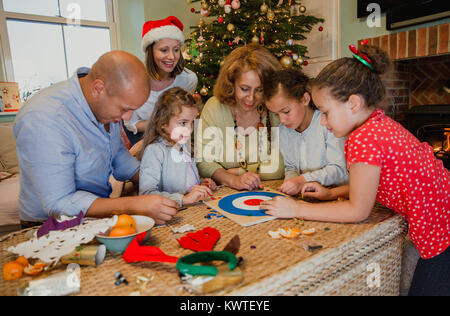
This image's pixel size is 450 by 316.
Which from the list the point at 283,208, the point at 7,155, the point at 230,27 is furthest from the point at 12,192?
the point at 230,27

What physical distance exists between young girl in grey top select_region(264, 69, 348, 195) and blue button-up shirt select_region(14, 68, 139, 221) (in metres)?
0.76

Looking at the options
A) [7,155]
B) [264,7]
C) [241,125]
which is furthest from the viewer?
[264,7]

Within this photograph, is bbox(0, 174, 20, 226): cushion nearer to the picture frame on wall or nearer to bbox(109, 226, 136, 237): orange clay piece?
bbox(109, 226, 136, 237): orange clay piece

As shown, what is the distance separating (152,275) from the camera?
0.70m

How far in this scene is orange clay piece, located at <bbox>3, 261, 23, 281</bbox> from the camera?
70cm

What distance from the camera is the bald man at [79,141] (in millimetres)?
1008

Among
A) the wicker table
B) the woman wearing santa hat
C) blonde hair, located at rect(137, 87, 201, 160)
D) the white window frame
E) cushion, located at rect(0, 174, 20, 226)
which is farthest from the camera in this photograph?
the white window frame

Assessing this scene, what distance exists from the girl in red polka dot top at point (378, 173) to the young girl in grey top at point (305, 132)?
0.31 m

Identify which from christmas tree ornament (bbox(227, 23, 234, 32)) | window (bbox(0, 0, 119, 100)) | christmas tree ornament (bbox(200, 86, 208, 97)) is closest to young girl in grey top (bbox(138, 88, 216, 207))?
christmas tree ornament (bbox(200, 86, 208, 97))

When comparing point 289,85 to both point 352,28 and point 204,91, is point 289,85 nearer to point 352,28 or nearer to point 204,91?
point 204,91

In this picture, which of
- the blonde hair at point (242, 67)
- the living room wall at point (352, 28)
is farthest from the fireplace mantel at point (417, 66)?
the blonde hair at point (242, 67)

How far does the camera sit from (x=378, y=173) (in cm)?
93

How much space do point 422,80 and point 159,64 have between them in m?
3.03
